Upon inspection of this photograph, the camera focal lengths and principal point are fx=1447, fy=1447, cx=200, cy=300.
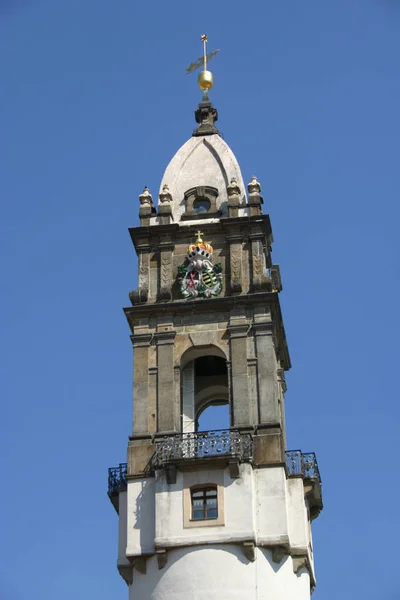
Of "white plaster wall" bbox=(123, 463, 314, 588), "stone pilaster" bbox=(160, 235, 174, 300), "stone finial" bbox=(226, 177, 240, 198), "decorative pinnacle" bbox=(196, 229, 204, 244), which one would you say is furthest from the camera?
"stone finial" bbox=(226, 177, 240, 198)

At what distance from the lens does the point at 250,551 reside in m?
46.2

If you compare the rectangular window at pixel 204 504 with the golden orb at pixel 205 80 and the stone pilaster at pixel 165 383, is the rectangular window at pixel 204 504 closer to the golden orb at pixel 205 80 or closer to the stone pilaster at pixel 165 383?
the stone pilaster at pixel 165 383

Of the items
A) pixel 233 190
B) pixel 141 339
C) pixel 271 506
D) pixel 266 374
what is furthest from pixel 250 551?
pixel 233 190

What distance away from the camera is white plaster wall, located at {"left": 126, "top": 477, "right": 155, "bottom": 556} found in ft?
155

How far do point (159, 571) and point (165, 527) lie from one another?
4.65 ft

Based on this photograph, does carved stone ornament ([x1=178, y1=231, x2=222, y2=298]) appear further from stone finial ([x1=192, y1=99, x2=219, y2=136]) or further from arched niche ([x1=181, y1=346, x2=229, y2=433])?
stone finial ([x1=192, y1=99, x2=219, y2=136])

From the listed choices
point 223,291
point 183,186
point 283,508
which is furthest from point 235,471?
point 183,186

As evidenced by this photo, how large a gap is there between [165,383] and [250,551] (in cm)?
696

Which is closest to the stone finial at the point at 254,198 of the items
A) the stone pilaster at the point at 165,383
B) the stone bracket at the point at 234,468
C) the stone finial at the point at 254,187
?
the stone finial at the point at 254,187

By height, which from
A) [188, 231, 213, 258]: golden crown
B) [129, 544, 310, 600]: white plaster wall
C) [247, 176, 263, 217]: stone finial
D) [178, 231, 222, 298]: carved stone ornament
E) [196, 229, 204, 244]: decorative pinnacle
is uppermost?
[247, 176, 263, 217]: stone finial

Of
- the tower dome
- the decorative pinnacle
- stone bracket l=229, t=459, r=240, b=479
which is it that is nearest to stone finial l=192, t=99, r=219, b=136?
the tower dome

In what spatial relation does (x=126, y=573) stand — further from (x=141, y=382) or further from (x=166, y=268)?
(x=166, y=268)

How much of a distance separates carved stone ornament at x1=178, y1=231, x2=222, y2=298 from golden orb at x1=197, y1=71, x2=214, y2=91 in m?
9.72

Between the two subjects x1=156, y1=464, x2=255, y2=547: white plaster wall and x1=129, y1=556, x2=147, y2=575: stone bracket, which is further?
x1=129, y1=556, x2=147, y2=575: stone bracket
